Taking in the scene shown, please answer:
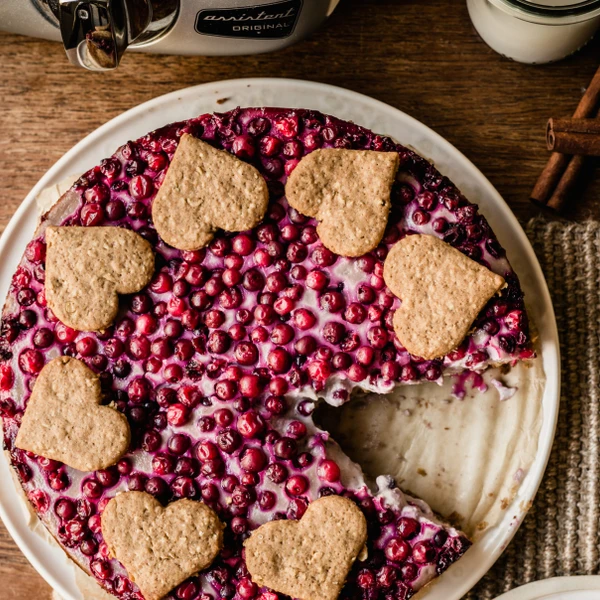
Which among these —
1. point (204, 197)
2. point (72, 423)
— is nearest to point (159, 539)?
point (72, 423)

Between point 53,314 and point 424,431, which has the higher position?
point 53,314

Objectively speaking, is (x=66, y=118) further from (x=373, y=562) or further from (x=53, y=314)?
(x=373, y=562)

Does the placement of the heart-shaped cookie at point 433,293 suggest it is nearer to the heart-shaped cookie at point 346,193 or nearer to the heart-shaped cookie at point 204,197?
the heart-shaped cookie at point 346,193

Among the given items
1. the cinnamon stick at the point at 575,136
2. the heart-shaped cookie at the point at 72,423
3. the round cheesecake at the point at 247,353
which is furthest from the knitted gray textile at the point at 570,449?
the heart-shaped cookie at the point at 72,423

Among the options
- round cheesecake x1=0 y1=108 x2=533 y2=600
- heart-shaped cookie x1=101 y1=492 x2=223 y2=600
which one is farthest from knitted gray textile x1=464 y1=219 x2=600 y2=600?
heart-shaped cookie x1=101 y1=492 x2=223 y2=600

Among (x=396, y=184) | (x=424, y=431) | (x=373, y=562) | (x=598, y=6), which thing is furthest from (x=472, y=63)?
(x=373, y=562)

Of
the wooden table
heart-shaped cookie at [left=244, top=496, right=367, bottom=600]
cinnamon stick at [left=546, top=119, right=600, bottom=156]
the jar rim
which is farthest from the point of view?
the wooden table

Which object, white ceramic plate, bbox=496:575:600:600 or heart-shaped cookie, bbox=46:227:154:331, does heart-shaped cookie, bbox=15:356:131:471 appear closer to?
heart-shaped cookie, bbox=46:227:154:331
